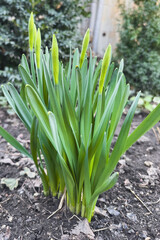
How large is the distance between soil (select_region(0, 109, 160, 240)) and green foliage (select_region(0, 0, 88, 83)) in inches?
64.1

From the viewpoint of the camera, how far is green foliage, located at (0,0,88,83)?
8.39 feet

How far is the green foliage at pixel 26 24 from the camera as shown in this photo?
2559mm

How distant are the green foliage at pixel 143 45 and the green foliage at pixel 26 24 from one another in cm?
73

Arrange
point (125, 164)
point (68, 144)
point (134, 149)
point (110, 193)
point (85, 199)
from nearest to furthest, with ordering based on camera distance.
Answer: point (68, 144) → point (85, 199) → point (110, 193) → point (125, 164) → point (134, 149)

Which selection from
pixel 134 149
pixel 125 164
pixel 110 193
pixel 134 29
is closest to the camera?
pixel 110 193

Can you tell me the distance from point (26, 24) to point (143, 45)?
1.52 metres

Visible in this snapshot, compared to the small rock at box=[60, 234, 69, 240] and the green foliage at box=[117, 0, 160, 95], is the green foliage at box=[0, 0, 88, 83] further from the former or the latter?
the small rock at box=[60, 234, 69, 240]

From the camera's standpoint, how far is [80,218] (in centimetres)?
97

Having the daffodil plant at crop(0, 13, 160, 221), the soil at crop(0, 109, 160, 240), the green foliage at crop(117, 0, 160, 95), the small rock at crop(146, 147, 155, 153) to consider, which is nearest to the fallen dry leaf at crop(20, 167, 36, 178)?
the soil at crop(0, 109, 160, 240)

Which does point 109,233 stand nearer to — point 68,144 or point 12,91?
point 68,144

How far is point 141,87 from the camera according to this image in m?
3.25

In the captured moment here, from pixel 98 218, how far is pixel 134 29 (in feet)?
9.13

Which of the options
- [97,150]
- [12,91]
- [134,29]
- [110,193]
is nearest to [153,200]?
[110,193]

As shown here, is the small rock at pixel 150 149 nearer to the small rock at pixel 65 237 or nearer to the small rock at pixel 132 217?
the small rock at pixel 132 217
